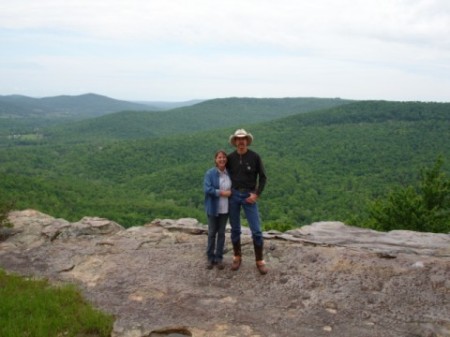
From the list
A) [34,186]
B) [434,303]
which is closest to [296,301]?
[434,303]

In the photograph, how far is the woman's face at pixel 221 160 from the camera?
8.02 meters

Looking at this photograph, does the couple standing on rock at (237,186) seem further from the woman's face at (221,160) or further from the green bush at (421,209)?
the green bush at (421,209)

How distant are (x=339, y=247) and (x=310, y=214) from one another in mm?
43872

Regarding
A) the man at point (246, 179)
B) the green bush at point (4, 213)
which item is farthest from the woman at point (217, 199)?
the green bush at point (4, 213)

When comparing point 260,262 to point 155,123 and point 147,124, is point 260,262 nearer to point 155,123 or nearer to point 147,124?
point 147,124

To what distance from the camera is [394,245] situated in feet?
33.2

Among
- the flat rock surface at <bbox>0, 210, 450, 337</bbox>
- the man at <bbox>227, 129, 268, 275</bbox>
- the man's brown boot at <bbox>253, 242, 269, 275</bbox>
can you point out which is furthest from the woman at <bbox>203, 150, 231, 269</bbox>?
the man's brown boot at <bbox>253, 242, 269, 275</bbox>

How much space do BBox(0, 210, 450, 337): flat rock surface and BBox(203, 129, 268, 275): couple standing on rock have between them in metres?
1.01

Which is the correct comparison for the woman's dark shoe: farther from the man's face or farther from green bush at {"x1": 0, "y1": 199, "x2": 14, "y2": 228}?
green bush at {"x1": 0, "y1": 199, "x2": 14, "y2": 228}

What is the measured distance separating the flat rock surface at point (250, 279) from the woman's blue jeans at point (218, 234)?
0.94ft

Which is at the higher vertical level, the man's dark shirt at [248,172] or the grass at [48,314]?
the man's dark shirt at [248,172]

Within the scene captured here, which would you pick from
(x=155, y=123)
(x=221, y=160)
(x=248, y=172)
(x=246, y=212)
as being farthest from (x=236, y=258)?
(x=155, y=123)

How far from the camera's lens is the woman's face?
802cm

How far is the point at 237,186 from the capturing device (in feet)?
26.6
